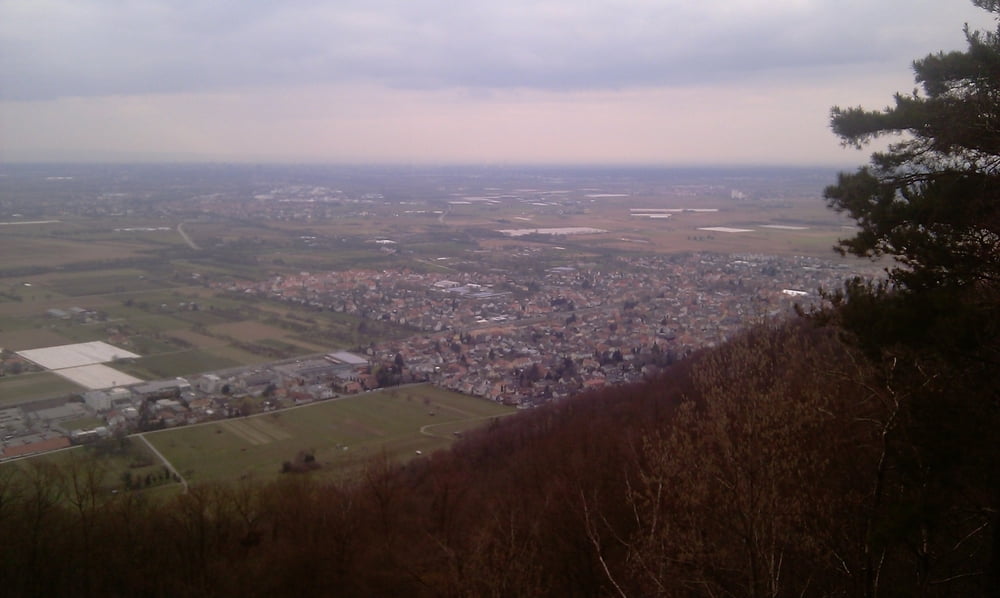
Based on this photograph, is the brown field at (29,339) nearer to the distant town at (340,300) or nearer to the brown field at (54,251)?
the distant town at (340,300)

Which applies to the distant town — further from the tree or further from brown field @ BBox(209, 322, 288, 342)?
the tree

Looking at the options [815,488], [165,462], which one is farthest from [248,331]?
[815,488]

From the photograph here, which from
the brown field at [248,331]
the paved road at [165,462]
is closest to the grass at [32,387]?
the paved road at [165,462]

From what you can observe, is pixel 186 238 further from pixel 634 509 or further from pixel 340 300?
pixel 634 509

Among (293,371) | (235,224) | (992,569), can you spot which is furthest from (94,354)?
(235,224)

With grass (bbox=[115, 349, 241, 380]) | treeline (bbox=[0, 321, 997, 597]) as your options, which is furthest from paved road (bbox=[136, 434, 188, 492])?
grass (bbox=[115, 349, 241, 380])

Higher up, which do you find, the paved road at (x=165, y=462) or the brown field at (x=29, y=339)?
the brown field at (x=29, y=339)
